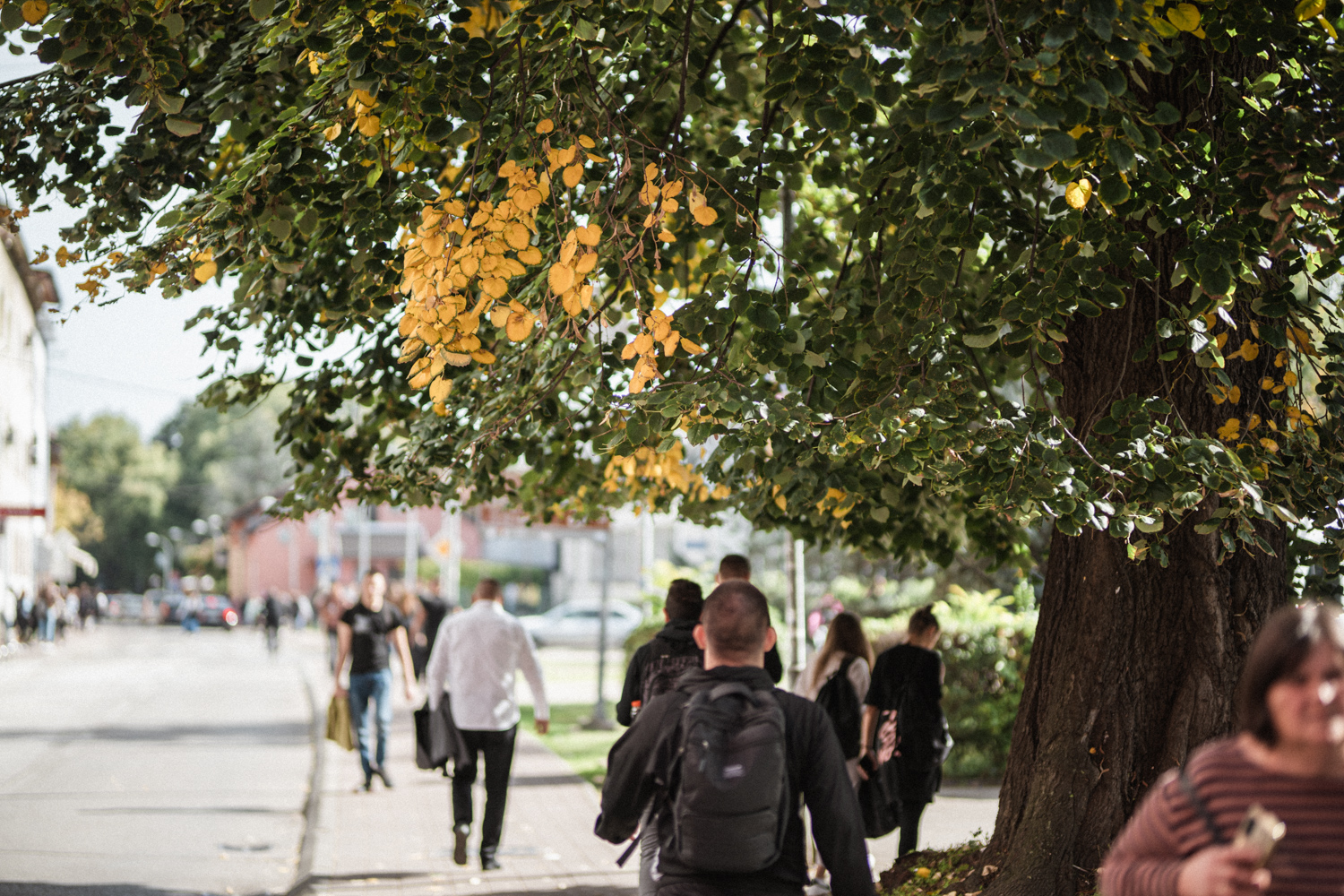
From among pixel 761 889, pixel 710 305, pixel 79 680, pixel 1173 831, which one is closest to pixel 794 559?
pixel 710 305

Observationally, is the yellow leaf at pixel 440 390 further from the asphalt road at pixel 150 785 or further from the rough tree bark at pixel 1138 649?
the asphalt road at pixel 150 785

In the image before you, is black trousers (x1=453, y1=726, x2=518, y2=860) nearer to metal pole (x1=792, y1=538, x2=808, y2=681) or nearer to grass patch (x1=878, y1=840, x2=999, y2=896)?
metal pole (x1=792, y1=538, x2=808, y2=681)

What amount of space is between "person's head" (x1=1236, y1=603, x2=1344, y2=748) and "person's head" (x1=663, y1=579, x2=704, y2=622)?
408 centimetres

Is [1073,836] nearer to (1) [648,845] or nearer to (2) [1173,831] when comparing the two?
(1) [648,845]

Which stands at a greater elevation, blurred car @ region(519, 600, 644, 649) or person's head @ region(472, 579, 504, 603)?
person's head @ region(472, 579, 504, 603)

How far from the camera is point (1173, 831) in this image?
2.44 m

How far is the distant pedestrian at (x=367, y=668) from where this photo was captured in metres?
10.9

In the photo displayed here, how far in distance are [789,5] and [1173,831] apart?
385cm

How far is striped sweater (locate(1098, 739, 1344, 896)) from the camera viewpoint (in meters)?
2.28

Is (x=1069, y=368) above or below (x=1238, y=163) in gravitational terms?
below

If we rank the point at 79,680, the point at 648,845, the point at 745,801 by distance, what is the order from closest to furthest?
1. the point at 745,801
2. the point at 648,845
3. the point at 79,680

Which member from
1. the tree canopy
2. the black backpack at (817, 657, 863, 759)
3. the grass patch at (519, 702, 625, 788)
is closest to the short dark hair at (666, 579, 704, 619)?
the tree canopy

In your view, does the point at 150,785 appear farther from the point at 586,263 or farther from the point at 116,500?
the point at 116,500

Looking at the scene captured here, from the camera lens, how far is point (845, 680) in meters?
7.40
